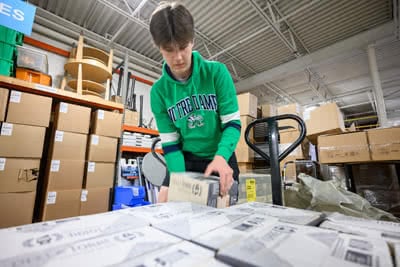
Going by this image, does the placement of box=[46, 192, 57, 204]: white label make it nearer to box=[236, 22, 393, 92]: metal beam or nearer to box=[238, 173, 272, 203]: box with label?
box=[238, 173, 272, 203]: box with label

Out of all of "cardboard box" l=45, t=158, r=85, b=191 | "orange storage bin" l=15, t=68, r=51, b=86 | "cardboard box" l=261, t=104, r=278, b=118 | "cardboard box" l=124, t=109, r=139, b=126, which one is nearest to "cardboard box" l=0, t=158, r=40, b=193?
"cardboard box" l=45, t=158, r=85, b=191

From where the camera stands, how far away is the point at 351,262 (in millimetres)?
277

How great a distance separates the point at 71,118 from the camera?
7.43 feet

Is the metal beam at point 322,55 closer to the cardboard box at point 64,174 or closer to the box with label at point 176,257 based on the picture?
the cardboard box at point 64,174

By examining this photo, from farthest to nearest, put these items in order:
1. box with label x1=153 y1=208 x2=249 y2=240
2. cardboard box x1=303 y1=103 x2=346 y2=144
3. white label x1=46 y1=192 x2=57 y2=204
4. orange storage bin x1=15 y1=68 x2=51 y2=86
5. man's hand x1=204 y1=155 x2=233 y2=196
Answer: cardboard box x1=303 y1=103 x2=346 y2=144 < orange storage bin x1=15 y1=68 x2=51 y2=86 < white label x1=46 y1=192 x2=57 y2=204 < man's hand x1=204 y1=155 x2=233 y2=196 < box with label x1=153 y1=208 x2=249 y2=240

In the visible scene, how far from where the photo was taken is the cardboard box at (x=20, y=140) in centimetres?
182

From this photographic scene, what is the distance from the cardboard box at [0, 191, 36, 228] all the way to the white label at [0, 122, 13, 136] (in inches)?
22.9

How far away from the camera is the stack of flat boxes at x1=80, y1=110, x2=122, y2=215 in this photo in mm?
2287

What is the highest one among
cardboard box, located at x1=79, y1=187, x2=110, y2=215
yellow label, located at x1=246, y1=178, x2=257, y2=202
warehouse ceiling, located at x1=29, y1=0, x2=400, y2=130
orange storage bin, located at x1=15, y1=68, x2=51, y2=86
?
warehouse ceiling, located at x1=29, y1=0, x2=400, y2=130

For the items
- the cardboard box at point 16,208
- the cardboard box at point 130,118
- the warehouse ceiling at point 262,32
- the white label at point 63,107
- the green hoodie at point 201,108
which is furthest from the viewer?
the cardboard box at point 130,118

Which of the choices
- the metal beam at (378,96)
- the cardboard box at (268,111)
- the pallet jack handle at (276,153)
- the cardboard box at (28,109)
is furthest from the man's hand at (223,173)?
the metal beam at (378,96)

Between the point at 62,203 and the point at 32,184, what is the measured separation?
0.35 meters

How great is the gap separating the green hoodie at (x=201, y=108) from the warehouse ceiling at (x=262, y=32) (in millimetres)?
2229

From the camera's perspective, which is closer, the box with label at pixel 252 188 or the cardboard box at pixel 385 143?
the box with label at pixel 252 188
